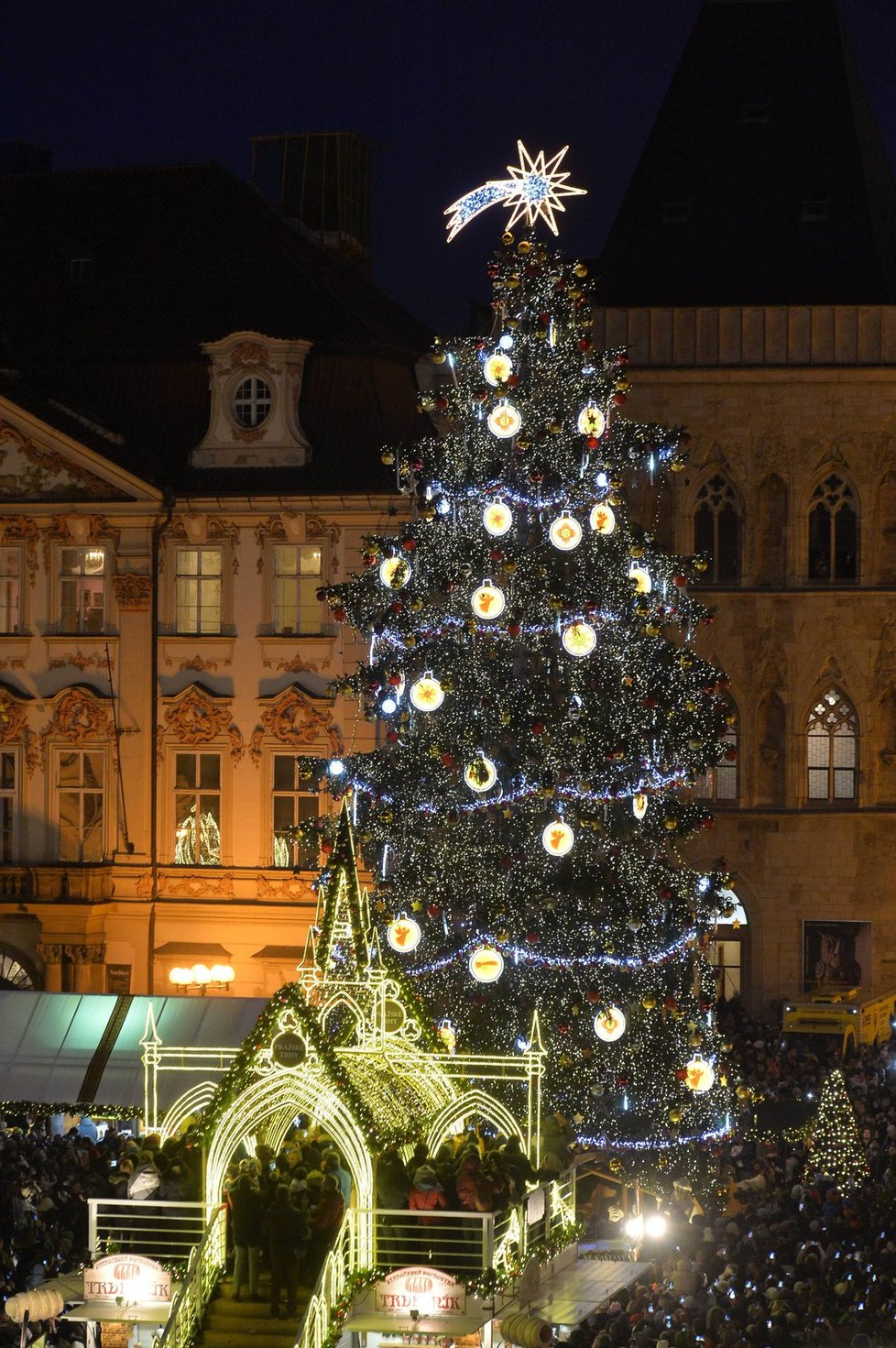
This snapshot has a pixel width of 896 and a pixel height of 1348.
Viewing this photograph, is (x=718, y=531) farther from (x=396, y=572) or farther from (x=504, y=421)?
(x=504, y=421)

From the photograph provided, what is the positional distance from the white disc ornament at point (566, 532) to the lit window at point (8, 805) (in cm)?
1754

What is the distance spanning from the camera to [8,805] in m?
49.9

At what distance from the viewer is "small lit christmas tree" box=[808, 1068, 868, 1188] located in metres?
35.2

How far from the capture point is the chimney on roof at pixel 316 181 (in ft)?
187

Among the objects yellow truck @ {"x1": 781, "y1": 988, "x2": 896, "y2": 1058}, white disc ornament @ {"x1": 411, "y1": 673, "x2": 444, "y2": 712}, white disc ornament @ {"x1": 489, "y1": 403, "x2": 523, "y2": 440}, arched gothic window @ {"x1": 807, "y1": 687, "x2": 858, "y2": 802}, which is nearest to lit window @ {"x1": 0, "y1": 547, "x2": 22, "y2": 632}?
arched gothic window @ {"x1": 807, "y1": 687, "x2": 858, "y2": 802}

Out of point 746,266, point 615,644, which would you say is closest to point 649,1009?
point 615,644

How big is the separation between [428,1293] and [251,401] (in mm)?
27936

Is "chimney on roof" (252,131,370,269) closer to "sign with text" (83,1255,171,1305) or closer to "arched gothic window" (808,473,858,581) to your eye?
"arched gothic window" (808,473,858,581)

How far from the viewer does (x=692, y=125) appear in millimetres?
52344

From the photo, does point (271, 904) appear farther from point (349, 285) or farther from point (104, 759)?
point (349, 285)

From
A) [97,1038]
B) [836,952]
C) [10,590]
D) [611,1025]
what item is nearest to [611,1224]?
[611,1025]

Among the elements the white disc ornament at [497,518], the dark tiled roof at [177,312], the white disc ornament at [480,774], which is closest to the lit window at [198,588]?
the dark tiled roof at [177,312]

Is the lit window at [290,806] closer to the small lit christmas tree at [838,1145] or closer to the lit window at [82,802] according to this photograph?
the lit window at [82,802]

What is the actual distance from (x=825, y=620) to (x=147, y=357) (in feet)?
39.4
